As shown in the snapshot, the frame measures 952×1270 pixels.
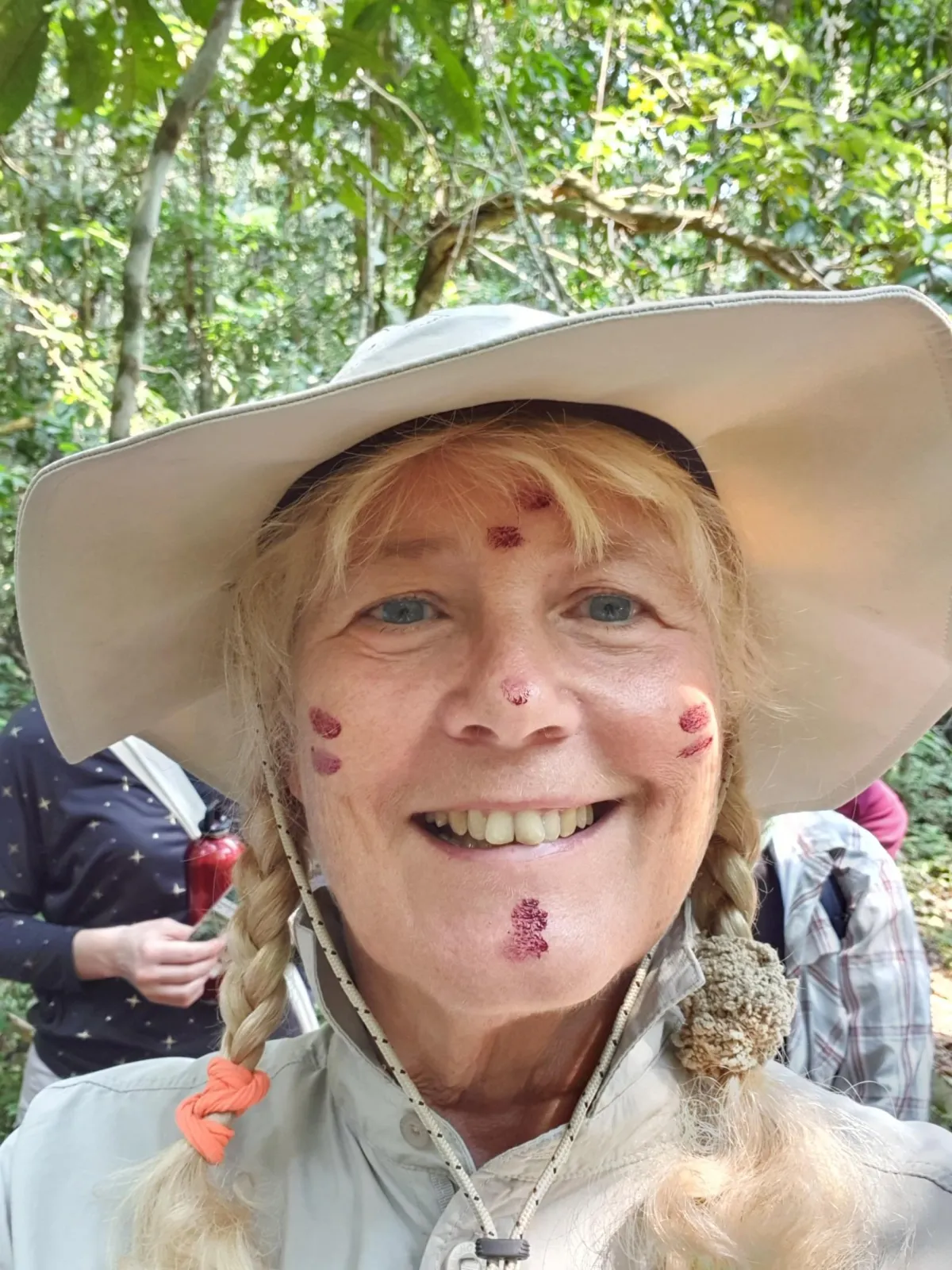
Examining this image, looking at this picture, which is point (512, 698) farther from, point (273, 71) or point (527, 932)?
point (273, 71)

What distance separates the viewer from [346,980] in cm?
103

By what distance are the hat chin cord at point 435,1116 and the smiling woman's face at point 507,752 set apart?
12 centimetres

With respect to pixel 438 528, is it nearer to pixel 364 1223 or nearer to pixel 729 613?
pixel 729 613

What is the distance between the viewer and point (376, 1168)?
3.33 ft

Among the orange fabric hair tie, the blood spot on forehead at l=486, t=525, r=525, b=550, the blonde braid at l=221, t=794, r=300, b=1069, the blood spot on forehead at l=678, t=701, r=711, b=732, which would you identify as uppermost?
the blood spot on forehead at l=486, t=525, r=525, b=550

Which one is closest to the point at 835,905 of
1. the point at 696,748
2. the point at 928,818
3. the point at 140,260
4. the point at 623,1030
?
the point at 623,1030

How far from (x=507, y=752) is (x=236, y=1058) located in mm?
512

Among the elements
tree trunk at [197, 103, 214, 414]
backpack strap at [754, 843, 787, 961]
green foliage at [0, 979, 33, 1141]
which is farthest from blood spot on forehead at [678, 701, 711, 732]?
tree trunk at [197, 103, 214, 414]

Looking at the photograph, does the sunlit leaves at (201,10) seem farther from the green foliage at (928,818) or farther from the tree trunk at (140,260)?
the green foliage at (928,818)

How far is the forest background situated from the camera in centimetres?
353

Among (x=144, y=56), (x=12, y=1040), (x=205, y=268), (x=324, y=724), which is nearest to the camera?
(x=324, y=724)

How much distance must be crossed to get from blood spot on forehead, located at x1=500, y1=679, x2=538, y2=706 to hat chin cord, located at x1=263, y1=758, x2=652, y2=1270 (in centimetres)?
39

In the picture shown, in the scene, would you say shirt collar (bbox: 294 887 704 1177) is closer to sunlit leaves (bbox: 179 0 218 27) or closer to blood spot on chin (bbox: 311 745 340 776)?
blood spot on chin (bbox: 311 745 340 776)

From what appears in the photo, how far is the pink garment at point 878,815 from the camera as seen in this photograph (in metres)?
2.15
